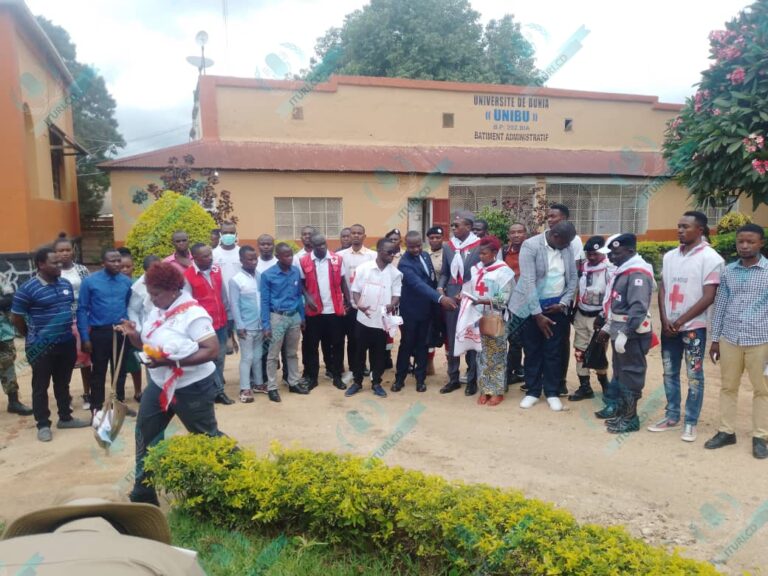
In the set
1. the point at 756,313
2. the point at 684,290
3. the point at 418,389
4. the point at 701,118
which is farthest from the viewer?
the point at 701,118

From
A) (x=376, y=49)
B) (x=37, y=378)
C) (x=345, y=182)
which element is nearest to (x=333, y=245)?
(x=345, y=182)

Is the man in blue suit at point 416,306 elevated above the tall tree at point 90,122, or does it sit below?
below

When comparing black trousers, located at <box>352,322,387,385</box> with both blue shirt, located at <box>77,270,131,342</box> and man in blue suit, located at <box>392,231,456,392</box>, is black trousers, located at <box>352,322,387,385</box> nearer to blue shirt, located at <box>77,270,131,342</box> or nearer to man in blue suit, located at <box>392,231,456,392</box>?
man in blue suit, located at <box>392,231,456,392</box>

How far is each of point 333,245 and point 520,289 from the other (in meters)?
10.8

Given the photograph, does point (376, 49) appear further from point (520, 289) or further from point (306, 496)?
point (306, 496)

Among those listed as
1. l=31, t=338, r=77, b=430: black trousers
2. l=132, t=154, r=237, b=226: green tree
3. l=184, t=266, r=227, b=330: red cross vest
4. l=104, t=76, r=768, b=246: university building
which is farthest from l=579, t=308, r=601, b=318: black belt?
l=104, t=76, r=768, b=246: university building

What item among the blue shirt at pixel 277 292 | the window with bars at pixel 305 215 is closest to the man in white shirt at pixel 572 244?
the blue shirt at pixel 277 292

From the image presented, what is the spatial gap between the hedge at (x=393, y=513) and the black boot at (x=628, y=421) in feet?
8.05

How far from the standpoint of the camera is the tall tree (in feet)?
87.9

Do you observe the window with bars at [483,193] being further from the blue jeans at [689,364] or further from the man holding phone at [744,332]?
the man holding phone at [744,332]

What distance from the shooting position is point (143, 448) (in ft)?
12.5

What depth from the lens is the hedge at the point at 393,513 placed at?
8.70ft

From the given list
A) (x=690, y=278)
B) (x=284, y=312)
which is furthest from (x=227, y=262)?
(x=690, y=278)

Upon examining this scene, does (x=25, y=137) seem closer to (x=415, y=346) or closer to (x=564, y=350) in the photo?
(x=415, y=346)
